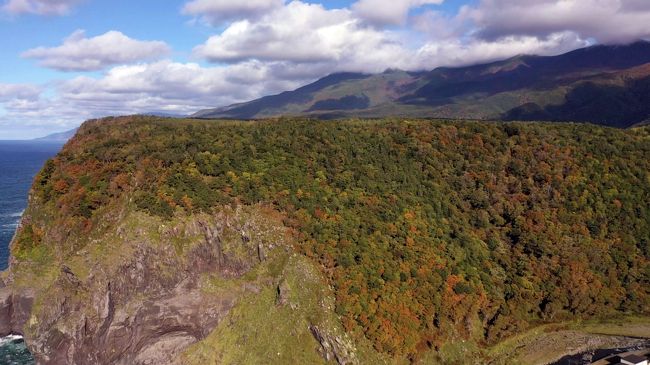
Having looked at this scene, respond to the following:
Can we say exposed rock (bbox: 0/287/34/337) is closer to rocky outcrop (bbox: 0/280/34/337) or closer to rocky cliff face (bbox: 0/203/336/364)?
rocky outcrop (bbox: 0/280/34/337)

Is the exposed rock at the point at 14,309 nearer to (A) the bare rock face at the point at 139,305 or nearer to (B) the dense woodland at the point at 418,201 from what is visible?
(A) the bare rock face at the point at 139,305

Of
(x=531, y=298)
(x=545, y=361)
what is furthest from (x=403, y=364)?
(x=531, y=298)

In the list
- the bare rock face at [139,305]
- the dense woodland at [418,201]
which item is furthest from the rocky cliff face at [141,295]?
the dense woodland at [418,201]

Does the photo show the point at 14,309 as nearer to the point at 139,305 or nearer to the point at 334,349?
the point at 139,305

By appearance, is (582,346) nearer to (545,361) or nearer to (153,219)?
(545,361)

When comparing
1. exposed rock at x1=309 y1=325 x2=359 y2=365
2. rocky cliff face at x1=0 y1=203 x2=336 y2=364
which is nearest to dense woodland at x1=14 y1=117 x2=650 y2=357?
exposed rock at x1=309 y1=325 x2=359 y2=365

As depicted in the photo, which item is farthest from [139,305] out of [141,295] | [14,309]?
[14,309]
